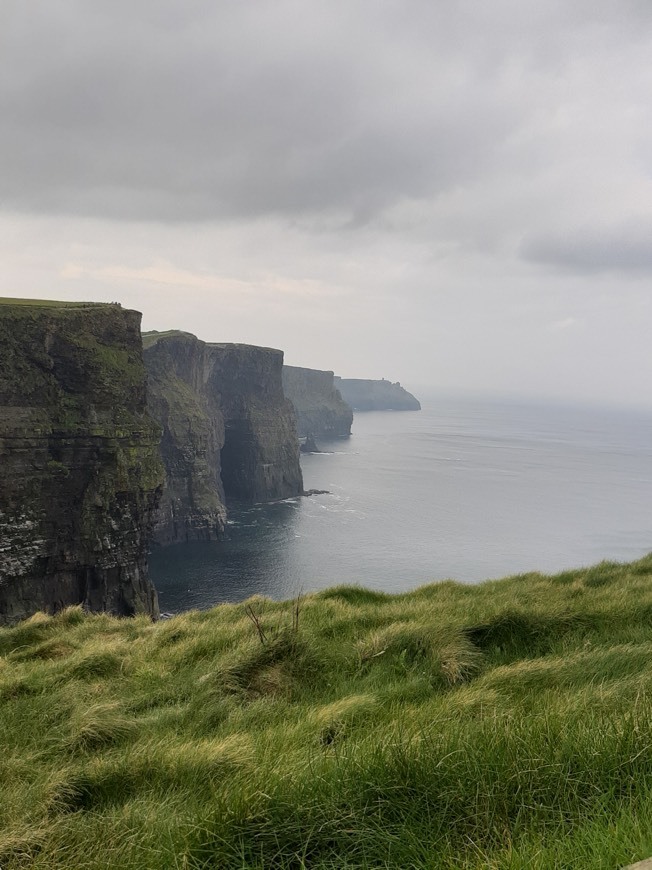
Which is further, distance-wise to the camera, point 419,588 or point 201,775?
point 419,588

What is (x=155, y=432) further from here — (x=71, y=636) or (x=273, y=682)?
(x=273, y=682)

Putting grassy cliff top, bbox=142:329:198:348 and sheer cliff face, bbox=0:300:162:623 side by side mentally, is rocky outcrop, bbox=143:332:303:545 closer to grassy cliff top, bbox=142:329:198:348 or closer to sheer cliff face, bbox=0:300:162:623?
grassy cliff top, bbox=142:329:198:348

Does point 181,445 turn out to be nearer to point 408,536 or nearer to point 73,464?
point 408,536

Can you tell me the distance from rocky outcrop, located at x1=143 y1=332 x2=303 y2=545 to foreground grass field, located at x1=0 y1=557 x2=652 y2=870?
107254mm

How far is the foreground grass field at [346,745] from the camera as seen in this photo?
9.46 ft

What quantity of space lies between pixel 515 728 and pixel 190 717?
4.28 meters

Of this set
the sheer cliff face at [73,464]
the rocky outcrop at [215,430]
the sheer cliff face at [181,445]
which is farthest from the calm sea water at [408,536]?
the sheer cliff face at [73,464]

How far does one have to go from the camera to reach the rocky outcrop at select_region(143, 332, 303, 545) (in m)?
115

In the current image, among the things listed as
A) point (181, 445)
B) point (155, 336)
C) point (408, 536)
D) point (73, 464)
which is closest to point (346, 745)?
point (73, 464)

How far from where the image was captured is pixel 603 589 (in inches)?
479

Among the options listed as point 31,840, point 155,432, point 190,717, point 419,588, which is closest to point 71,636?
point 190,717

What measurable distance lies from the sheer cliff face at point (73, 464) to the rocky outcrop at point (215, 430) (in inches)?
1715

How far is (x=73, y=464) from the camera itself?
64.6 m

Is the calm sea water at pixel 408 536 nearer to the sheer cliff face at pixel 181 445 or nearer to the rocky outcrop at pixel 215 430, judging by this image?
the sheer cliff face at pixel 181 445
